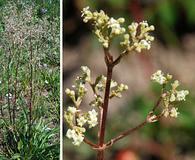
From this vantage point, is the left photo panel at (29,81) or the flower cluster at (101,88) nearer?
the flower cluster at (101,88)

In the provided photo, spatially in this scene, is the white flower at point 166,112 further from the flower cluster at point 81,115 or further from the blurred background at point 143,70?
the blurred background at point 143,70

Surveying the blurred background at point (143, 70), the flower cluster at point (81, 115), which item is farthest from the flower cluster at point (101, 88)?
the blurred background at point (143, 70)

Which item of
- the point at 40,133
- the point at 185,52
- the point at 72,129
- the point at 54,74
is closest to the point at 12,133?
the point at 40,133

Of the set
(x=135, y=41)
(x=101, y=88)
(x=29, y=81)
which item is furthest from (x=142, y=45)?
(x=29, y=81)

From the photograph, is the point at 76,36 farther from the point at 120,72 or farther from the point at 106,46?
the point at 106,46

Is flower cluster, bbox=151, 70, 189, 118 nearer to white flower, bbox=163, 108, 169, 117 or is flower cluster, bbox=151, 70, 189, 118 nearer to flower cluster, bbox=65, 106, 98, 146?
white flower, bbox=163, 108, 169, 117

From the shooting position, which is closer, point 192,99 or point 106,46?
point 106,46
